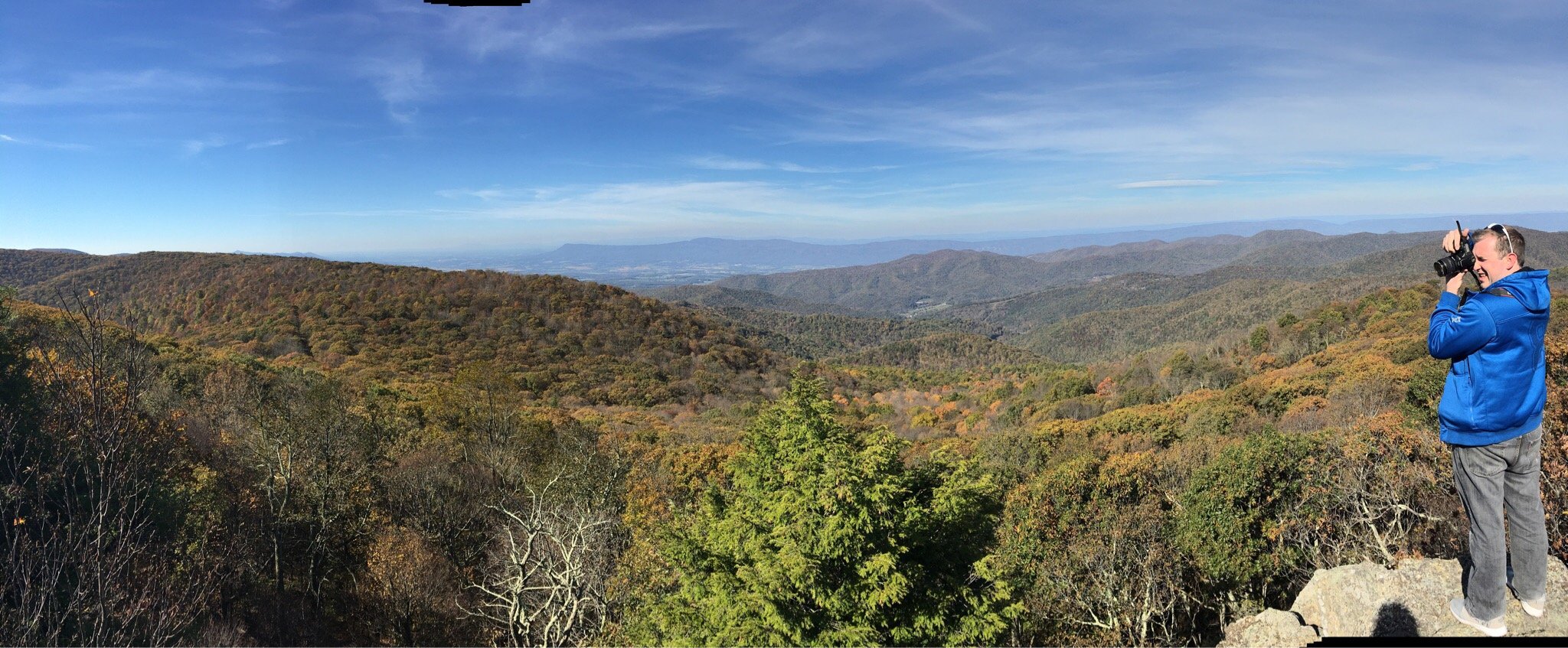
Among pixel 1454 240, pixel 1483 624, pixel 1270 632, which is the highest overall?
pixel 1454 240

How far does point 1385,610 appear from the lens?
4.83 m

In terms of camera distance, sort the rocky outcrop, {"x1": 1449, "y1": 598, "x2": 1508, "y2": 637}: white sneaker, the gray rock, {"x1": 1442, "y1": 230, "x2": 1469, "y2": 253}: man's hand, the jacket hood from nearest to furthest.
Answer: the jacket hood, {"x1": 1442, "y1": 230, "x2": 1469, "y2": 253}: man's hand, {"x1": 1449, "y1": 598, "x2": 1508, "y2": 637}: white sneaker, the rocky outcrop, the gray rock

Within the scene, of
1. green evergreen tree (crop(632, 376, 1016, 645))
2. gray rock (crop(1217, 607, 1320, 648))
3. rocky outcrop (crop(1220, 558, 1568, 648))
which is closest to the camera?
rocky outcrop (crop(1220, 558, 1568, 648))

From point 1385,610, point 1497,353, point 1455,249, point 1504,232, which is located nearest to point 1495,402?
point 1497,353

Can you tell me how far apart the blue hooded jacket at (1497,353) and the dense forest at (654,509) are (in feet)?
13.8

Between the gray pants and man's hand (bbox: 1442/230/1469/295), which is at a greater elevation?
man's hand (bbox: 1442/230/1469/295)

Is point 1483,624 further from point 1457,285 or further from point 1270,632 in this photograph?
point 1270,632

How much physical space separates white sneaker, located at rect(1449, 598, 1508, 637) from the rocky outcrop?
0.79 feet

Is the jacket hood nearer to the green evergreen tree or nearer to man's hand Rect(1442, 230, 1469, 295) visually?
man's hand Rect(1442, 230, 1469, 295)

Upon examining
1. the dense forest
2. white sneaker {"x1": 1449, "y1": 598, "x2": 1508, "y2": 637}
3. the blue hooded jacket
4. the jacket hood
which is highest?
the jacket hood

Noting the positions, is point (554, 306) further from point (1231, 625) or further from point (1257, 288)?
point (1257, 288)

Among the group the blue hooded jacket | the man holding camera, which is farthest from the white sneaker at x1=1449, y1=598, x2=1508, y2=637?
the blue hooded jacket

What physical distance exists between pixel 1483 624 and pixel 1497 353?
167 centimetres

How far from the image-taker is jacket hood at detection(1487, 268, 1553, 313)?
9.90 feet
